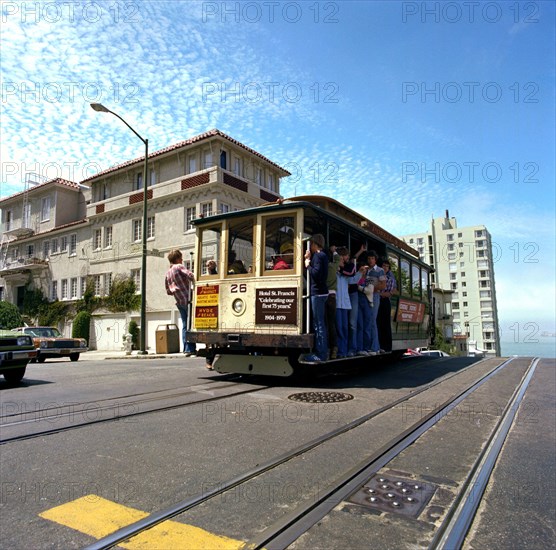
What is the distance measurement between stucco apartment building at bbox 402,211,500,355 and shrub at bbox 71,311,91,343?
82896 millimetres

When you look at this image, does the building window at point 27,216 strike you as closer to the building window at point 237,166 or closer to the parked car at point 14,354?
the building window at point 237,166

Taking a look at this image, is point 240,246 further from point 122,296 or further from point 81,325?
point 81,325

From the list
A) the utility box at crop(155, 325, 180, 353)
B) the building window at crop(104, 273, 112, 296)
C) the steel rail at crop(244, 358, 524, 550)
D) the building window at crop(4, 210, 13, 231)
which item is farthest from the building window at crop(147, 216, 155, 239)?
the steel rail at crop(244, 358, 524, 550)

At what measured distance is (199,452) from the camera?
405cm

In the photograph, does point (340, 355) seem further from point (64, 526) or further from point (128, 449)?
point (64, 526)

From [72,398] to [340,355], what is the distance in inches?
180

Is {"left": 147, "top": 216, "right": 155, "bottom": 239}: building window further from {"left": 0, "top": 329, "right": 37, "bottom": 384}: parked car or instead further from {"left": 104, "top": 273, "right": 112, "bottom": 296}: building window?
{"left": 0, "top": 329, "right": 37, "bottom": 384}: parked car

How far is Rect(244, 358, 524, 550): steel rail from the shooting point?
254 centimetres

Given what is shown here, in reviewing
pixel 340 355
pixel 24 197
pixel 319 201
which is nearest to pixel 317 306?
pixel 340 355

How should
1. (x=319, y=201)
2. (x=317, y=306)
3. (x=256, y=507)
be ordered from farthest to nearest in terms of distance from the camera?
(x=319, y=201) → (x=317, y=306) → (x=256, y=507)

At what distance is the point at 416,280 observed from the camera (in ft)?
44.1

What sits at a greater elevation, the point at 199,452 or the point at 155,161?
the point at 155,161

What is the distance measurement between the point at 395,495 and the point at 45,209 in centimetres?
4192

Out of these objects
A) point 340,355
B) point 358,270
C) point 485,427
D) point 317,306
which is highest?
point 358,270
